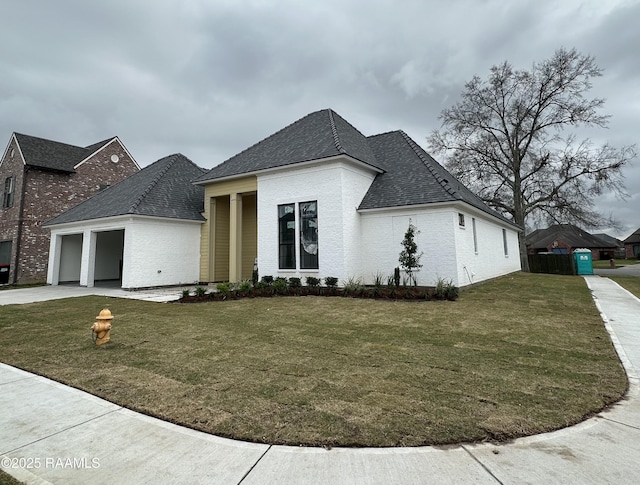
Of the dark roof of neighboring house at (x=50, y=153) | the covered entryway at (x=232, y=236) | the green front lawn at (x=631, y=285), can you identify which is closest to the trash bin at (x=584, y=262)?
the green front lawn at (x=631, y=285)

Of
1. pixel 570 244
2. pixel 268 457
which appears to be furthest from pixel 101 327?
→ pixel 570 244

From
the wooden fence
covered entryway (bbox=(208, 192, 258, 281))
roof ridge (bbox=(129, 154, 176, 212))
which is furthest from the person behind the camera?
the wooden fence

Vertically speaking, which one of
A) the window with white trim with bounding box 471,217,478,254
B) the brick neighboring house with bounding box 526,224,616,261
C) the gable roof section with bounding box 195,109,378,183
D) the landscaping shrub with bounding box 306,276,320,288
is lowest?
the landscaping shrub with bounding box 306,276,320,288

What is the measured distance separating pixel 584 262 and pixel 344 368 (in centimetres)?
2576

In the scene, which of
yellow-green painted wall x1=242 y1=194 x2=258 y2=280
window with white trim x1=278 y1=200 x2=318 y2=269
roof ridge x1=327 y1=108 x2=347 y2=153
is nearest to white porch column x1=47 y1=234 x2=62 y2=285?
yellow-green painted wall x1=242 y1=194 x2=258 y2=280

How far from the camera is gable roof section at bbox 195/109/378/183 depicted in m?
13.2

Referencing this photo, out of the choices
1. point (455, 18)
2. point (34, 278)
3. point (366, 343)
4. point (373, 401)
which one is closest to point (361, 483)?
point (373, 401)

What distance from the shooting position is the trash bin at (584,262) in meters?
22.0

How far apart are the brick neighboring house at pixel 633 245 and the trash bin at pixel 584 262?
149ft

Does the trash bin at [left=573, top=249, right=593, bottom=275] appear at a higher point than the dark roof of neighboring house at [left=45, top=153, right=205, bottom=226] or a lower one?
lower

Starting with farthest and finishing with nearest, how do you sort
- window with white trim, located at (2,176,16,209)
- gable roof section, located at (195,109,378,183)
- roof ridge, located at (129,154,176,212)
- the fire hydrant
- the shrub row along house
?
1. window with white trim, located at (2,176,16,209)
2. roof ridge, located at (129,154,176,212)
3. gable roof section, located at (195,109,378,183)
4. the shrub row along house
5. the fire hydrant

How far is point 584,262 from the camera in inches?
870

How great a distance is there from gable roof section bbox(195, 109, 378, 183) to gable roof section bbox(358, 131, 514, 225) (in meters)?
0.92

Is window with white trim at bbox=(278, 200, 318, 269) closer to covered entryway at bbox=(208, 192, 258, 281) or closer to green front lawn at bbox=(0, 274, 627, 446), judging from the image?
covered entryway at bbox=(208, 192, 258, 281)
